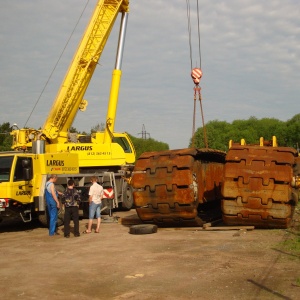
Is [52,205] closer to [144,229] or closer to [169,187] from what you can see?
[144,229]

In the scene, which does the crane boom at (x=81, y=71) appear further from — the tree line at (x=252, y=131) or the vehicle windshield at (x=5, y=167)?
the tree line at (x=252, y=131)

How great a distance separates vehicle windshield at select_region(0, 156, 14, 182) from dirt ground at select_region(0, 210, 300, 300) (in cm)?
195

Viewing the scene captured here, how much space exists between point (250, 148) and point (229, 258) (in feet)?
13.4

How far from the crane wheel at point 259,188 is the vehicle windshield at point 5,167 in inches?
228

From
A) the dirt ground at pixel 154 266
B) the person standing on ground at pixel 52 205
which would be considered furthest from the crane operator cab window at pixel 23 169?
the dirt ground at pixel 154 266

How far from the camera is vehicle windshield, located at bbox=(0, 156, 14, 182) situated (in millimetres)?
13359

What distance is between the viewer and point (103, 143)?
61.8 feet

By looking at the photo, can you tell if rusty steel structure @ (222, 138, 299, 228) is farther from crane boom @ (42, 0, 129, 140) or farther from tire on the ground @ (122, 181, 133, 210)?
crane boom @ (42, 0, 129, 140)

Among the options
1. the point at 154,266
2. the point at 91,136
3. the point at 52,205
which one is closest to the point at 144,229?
the point at 52,205

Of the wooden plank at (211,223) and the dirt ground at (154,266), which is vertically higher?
the wooden plank at (211,223)

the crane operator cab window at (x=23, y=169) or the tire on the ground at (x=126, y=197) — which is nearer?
the crane operator cab window at (x=23, y=169)

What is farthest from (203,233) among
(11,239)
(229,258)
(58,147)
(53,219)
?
(58,147)

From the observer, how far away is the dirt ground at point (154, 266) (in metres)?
6.73

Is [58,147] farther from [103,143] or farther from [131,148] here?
[131,148]
